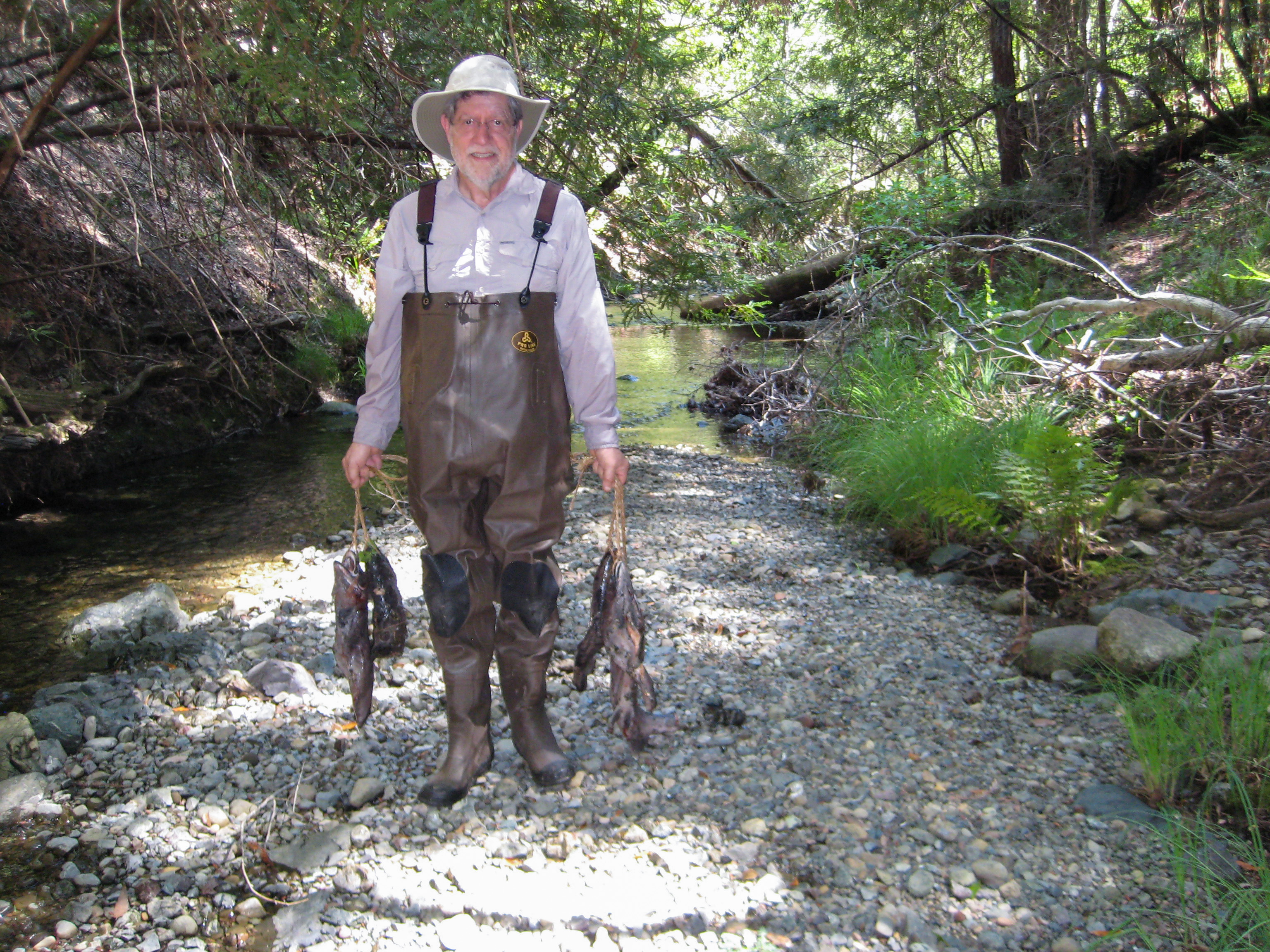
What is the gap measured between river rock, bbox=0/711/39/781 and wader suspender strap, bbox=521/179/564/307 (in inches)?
95.9

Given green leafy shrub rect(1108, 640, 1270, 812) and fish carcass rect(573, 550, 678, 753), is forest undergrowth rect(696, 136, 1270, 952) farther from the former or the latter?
fish carcass rect(573, 550, 678, 753)

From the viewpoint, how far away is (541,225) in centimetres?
278

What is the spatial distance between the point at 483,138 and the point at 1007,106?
10.5 meters

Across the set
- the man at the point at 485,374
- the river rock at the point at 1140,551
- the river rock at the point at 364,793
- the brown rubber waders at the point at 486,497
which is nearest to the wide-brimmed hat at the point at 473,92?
the man at the point at 485,374

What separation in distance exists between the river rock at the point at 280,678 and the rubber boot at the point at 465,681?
44.2 inches

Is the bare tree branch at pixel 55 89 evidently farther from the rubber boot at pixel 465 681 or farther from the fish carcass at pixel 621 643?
the fish carcass at pixel 621 643

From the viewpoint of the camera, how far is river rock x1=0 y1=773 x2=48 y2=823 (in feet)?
10.1

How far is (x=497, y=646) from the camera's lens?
3.12 meters

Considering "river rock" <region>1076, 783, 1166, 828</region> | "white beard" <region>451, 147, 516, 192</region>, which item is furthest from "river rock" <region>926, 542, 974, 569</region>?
"white beard" <region>451, 147, 516, 192</region>

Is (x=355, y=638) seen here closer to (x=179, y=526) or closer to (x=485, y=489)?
(x=485, y=489)

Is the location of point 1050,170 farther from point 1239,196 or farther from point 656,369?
point 656,369

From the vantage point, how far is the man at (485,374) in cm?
277

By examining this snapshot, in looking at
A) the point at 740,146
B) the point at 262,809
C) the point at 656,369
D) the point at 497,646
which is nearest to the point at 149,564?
the point at 262,809

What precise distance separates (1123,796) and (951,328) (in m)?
4.11
